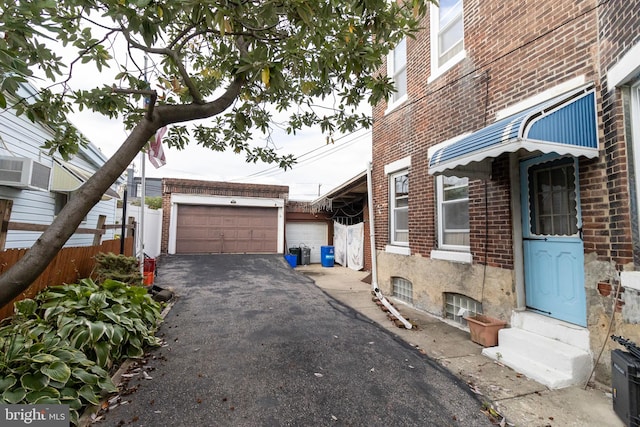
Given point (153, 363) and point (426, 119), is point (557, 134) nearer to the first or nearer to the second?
point (426, 119)

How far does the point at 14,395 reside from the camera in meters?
2.59

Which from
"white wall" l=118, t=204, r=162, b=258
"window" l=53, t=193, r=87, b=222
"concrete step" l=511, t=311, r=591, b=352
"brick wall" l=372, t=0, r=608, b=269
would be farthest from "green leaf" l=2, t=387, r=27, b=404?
"white wall" l=118, t=204, r=162, b=258

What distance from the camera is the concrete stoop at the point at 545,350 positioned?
3482mm

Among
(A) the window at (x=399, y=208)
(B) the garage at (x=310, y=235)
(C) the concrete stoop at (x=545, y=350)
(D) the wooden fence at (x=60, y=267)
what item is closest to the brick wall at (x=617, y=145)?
(C) the concrete stoop at (x=545, y=350)

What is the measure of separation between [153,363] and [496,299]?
4.85 meters

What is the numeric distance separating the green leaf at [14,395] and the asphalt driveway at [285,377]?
0.66 m

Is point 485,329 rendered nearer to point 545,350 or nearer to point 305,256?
point 545,350

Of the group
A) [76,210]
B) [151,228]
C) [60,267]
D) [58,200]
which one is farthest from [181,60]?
[151,228]

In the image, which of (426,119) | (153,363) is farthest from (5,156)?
(426,119)

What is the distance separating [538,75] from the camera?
4309 millimetres

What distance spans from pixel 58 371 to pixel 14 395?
1.00ft

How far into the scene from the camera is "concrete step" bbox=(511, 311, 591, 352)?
3639mm

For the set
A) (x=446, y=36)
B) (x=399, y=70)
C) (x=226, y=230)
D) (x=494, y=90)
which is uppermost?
(x=399, y=70)

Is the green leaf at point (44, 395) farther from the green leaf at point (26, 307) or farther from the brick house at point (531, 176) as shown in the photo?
the brick house at point (531, 176)
